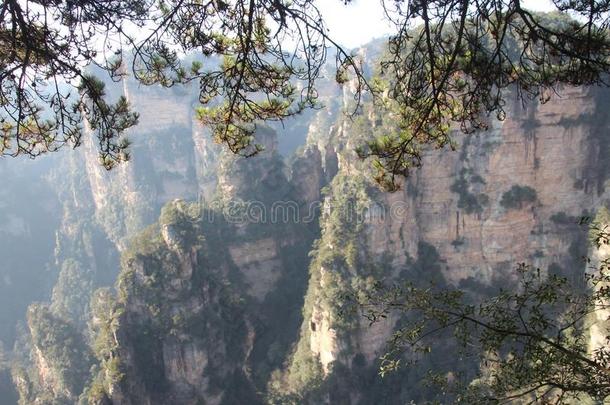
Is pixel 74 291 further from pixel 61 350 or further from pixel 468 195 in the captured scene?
pixel 468 195

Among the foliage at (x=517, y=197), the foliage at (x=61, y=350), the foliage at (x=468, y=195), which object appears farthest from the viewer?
the foliage at (x=61, y=350)

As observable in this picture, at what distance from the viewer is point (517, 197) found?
16.9 metres

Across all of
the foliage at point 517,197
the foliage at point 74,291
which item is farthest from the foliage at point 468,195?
the foliage at point 74,291

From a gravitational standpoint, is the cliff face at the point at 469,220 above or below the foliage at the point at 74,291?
above

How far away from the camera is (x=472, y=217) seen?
17578 millimetres

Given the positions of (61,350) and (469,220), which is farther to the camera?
(61,350)

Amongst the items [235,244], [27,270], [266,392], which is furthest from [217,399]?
[27,270]

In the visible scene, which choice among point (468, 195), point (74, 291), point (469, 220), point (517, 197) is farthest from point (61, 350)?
point (517, 197)

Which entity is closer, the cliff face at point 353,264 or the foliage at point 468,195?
the cliff face at point 353,264

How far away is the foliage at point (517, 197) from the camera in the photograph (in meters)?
16.9

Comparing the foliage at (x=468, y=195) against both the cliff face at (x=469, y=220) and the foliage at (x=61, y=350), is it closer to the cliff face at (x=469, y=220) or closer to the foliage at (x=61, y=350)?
the cliff face at (x=469, y=220)

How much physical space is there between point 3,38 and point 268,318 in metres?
19.2

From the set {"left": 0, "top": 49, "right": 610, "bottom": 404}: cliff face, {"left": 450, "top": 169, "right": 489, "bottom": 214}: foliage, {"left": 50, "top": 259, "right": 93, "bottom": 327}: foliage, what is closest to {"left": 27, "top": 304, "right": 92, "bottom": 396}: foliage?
{"left": 0, "top": 49, "right": 610, "bottom": 404}: cliff face

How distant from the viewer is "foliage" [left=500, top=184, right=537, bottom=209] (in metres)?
16.9
